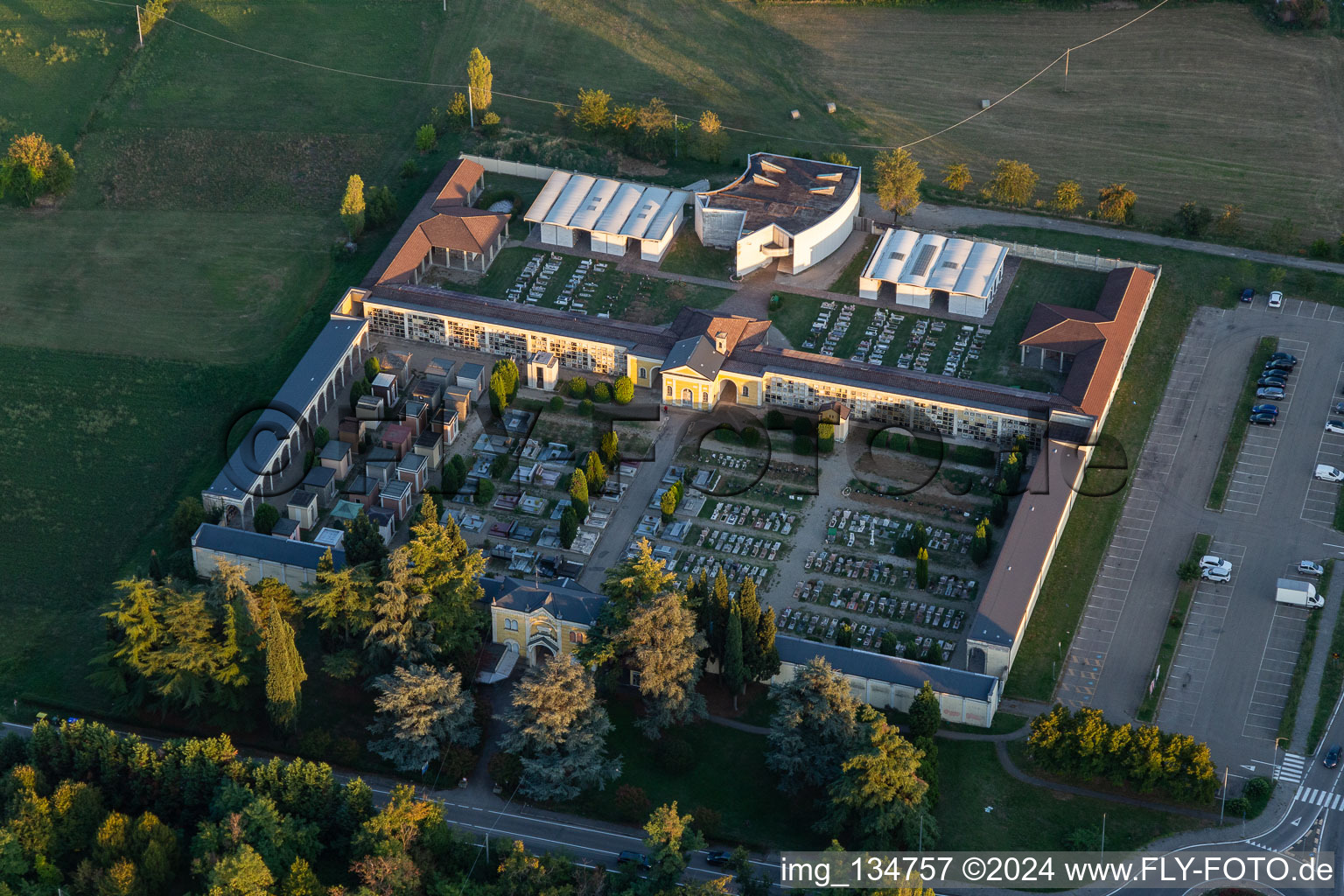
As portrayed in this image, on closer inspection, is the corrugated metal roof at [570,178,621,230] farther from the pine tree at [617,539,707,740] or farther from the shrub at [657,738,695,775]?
the shrub at [657,738,695,775]

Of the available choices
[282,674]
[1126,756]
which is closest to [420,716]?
[282,674]

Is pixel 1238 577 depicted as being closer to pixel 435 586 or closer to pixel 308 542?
pixel 435 586

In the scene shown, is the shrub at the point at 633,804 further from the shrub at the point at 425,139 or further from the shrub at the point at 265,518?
the shrub at the point at 425,139

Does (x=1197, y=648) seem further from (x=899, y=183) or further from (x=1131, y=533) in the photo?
(x=899, y=183)

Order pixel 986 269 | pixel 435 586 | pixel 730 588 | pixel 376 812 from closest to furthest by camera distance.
Result: pixel 376 812 → pixel 435 586 → pixel 730 588 → pixel 986 269

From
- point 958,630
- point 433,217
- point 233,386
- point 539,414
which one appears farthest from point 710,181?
point 958,630

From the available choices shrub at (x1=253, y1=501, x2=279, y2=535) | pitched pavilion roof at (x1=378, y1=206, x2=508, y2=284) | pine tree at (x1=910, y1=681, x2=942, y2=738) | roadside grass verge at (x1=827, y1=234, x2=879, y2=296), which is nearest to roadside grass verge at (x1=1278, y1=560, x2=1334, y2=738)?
pine tree at (x1=910, y1=681, x2=942, y2=738)

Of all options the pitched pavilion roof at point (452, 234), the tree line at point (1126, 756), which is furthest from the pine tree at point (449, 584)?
the pitched pavilion roof at point (452, 234)
